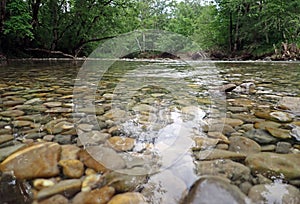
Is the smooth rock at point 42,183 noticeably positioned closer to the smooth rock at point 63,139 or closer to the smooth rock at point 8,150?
the smooth rock at point 8,150

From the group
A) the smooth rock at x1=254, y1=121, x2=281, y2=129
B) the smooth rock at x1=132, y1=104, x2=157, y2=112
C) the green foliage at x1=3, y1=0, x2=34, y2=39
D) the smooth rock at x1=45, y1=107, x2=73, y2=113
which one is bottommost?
the smooth rock at x1=254, y1=121, x2=281, y2=129

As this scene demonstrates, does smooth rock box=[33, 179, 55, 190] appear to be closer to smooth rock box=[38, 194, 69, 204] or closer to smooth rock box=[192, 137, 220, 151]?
smooth rock box=[38, 194, 69, 204]

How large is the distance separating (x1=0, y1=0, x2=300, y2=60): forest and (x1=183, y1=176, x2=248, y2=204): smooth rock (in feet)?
32.5

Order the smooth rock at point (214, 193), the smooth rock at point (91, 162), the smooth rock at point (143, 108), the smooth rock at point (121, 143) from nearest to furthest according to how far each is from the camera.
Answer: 1. the smooth rock at point (214, 193)
2. the smooth rock at point (91, 162)
3. the smooth rock at point (121, 143)
4. the smooth rock at point (143, 108)

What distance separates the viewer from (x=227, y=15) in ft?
53.9

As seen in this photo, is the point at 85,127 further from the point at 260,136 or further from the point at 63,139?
the point at 260,136

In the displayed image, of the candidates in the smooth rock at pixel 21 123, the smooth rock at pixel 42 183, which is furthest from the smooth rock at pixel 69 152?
the smooth rock at pixel 21 123

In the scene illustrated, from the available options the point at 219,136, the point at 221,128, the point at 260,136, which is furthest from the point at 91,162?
the point at 260,136

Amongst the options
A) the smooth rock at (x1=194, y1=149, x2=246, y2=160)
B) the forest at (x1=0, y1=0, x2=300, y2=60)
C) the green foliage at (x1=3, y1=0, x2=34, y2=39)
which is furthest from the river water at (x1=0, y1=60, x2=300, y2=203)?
the forest at (x1=0, y1=0, x2=300, y2=60)

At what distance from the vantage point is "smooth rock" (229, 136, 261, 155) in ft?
4.28

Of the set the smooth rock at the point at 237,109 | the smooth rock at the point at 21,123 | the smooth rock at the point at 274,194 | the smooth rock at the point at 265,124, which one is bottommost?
the smooth rock at the point at 274,194

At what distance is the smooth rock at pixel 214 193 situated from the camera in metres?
0.87

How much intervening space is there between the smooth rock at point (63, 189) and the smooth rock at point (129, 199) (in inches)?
6.5

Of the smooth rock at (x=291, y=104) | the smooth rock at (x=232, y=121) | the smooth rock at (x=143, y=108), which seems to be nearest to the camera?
the smooth rock at (x=232, y=121)
